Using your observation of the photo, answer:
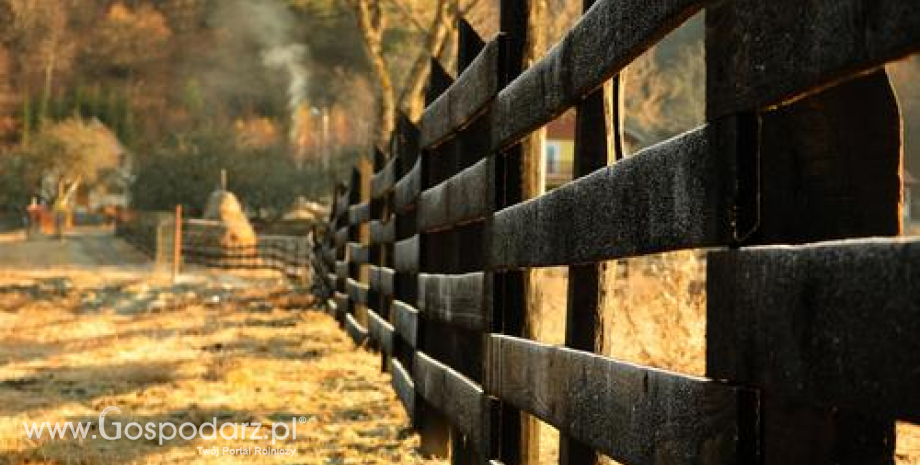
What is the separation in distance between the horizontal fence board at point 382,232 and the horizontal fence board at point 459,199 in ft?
5.93

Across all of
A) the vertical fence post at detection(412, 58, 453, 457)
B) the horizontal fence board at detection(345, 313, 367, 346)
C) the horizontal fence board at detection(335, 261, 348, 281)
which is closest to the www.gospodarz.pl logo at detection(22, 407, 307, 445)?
the vertical fence post at detection(412, 58, 453, 457)

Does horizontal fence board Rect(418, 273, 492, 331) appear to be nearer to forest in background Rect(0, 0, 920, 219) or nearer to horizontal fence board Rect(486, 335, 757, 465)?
horizontal fence board Rect(486, 335, 757, 465)

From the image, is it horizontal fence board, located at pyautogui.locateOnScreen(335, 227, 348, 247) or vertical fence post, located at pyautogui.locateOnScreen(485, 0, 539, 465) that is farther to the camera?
horizontal fence board, located at pyautogui.locateOnScreen(335, 227, 348, 247)

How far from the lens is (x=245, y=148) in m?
50.4

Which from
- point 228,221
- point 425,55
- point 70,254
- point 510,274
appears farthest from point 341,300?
point 70,254

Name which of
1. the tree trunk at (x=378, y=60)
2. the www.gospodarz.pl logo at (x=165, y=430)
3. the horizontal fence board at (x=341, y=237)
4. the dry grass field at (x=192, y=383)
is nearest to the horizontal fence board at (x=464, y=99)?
the dry grass field at (x=192, y=383)

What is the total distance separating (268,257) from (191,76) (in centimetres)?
7174

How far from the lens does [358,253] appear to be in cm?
1107

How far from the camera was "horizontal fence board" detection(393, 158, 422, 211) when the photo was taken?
6.34 meters

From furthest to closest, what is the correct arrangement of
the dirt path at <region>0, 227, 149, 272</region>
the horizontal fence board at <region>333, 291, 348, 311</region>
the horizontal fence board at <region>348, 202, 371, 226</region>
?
the dirt path at <region>0, 227, 149, 272</region> < the horizontal fence board at <region>333, 291, 348, 311</region> < the horizontal fence board at <region>348, 202, 371, 226</region>

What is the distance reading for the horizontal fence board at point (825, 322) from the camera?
1391mm

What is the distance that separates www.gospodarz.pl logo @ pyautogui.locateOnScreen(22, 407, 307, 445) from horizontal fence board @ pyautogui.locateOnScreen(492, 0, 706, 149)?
97.2 inches

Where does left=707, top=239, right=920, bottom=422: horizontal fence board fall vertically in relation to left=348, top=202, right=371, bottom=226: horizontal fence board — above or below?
below

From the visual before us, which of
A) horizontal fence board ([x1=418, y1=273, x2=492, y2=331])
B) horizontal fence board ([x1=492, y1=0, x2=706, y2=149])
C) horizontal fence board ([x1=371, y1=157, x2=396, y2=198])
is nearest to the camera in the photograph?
horizontal fence board ([x1=492, y1=0, x2=706, y2=149])
